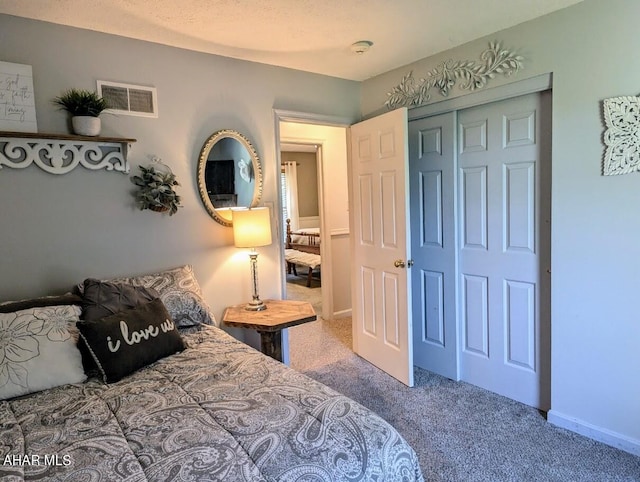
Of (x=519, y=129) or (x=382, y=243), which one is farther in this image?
(x=382, y=243)

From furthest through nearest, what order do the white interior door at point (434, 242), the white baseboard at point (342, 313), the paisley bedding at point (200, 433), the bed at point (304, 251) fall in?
1. the bed at point (304, 251)
2. the white baseboard at point (342, 313)
3. the white interior door at point (434, 242)
4. the paisley bedding at point (200, 433)

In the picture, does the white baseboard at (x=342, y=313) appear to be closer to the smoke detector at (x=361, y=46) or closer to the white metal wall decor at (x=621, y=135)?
the smoke detector at (x=361, y=46)

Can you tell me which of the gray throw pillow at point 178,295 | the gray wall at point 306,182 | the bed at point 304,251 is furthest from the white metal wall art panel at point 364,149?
the gray wall at point 306,182

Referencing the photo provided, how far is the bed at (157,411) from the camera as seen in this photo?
3.70ft

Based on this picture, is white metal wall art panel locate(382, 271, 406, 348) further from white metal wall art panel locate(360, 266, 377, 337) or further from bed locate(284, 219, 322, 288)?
bed locate(284, 219, 322, 288)

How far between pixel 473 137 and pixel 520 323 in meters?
1.26

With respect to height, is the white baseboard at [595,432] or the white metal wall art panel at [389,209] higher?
the white metal wall art panel at [389,209]

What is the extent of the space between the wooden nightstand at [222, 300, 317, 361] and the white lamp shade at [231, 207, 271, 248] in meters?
0.45

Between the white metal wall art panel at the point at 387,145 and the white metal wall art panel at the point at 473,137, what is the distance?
1.53ft

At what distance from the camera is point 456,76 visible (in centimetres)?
278

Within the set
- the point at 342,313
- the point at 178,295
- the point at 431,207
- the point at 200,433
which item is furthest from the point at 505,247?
the point at 342,313

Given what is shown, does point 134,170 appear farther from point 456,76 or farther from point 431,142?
point 456,76

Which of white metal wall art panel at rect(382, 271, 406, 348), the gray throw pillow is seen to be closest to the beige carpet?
white metal wall art panel at rect(382, 271, 406, 348)

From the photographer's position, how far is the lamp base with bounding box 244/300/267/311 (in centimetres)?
276
